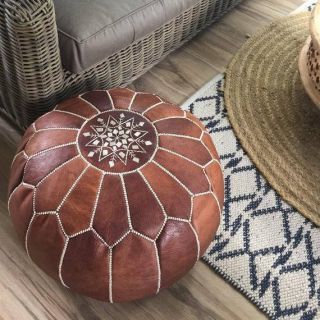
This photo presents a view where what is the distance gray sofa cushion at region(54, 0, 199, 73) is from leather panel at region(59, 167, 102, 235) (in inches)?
17.1

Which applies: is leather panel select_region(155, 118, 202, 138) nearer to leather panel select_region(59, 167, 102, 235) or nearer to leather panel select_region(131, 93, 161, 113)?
leather panel select_region(131, 93, 161, 113)

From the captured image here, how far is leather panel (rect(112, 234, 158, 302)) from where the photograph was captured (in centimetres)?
101

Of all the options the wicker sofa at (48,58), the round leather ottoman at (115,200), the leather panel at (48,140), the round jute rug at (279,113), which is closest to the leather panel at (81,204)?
the round leather ottoman at (115,200)

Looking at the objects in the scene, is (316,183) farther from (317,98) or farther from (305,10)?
(305,10)

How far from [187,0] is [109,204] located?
90cm

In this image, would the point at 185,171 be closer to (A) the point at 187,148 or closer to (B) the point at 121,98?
(A) the point at 187,148

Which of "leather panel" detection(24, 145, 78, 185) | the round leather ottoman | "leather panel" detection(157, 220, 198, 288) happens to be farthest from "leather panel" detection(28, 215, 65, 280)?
"leather panel" detection(157, 220, 198, 288)

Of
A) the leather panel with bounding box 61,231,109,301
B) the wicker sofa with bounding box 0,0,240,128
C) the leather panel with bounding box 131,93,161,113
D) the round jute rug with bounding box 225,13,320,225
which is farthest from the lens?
the round jute rug with bounding box 225,13,320,225

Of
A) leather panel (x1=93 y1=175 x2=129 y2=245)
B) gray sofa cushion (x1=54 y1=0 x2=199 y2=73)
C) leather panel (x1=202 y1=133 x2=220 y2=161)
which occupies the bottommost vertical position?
leather panel (x1=202 y1=133 x2=220 y2=161)

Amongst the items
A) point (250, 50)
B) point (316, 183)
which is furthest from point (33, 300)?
point (250, 50)

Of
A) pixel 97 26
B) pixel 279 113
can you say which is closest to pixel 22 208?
pixel 97 26

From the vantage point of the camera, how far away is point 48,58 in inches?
49.1

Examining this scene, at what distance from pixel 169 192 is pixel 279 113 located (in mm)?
830

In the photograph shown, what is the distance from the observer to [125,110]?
122cm
